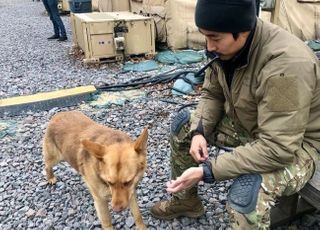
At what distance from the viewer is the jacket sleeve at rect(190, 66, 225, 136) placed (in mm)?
2799

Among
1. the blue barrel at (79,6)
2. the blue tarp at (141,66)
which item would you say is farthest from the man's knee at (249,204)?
the blue barrel at (79,6)

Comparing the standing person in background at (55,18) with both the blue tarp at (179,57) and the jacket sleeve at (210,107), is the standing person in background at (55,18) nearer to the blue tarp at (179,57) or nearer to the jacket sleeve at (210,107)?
the blue tarp at (179,57)

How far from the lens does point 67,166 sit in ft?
13.7

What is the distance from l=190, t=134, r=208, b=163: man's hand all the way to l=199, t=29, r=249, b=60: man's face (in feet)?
2.31

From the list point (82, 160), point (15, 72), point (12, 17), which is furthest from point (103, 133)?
point (12, 17)

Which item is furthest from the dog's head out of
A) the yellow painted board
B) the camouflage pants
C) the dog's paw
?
the yellow painted board

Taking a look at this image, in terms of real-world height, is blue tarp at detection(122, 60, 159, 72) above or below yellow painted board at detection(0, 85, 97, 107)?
below

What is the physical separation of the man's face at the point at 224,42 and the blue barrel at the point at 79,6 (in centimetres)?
1021

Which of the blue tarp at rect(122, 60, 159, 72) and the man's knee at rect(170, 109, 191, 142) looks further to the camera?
the blue tarp at rect(122, 60, 159, 72)

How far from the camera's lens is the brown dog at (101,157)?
8.08 feet

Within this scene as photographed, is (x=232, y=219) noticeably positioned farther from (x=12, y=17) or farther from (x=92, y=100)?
(x=12, y=17)

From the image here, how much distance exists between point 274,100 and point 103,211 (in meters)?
1.64

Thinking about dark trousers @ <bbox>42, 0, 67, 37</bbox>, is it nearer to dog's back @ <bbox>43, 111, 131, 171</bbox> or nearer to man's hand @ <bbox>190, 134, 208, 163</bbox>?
dog's back @ <bbox>43, 111, 131, 171</bbox>

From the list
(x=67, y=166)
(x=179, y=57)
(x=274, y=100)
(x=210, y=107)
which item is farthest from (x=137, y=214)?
(x=179, y=57)
